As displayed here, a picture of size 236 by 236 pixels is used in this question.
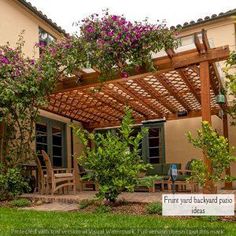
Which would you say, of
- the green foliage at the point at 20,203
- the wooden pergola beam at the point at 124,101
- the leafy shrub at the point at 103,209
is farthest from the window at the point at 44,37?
the leafy shrub at the point at 103,209

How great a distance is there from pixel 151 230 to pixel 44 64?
5.22 meters

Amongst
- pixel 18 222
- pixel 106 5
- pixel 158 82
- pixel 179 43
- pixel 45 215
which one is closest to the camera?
pixel 18 222

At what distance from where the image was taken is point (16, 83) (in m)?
8.82

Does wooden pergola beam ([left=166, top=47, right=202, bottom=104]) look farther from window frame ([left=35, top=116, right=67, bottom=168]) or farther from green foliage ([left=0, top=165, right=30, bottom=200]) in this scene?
window frame ([left=35, top=116, right=67, bottom=168])

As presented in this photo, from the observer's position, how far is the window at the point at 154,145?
569 inches

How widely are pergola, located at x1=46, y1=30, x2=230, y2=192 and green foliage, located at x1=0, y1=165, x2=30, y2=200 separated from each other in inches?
95.9

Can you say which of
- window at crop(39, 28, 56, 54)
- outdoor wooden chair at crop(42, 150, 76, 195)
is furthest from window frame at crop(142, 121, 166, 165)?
window at crop(39, 28, 56, 54)

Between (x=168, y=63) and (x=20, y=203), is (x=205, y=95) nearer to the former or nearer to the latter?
(x=168, y=63)

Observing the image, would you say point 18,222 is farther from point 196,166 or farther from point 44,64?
point 44,64

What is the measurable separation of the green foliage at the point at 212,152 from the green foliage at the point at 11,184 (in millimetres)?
4387

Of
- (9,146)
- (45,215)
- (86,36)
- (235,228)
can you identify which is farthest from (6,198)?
(235,228)

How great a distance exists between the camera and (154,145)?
1463cm

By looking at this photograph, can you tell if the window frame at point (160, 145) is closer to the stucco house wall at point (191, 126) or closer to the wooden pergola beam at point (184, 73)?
the stucco house wall at point (191, 126)

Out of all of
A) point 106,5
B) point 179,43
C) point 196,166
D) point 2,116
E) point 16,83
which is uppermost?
point 106,5
